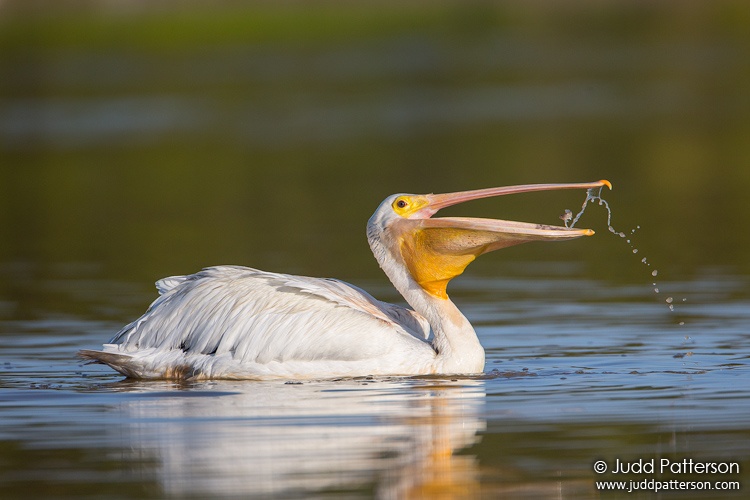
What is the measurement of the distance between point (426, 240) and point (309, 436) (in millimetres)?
1942

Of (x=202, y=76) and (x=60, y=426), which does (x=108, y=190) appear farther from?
(x=202, y=76)

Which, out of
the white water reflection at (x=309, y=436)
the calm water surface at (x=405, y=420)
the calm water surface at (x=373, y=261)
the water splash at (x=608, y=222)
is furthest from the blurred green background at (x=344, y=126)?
the white water reflection at (x=309, y=436)

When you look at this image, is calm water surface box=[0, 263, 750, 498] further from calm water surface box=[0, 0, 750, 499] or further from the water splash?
the water splash

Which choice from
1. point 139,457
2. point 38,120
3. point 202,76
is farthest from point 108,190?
point 202,76

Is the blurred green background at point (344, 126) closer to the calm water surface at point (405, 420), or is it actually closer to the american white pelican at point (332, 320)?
the calm water surface at point (405, 420)

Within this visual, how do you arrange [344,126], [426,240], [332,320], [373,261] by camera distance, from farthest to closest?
[344,126] → [373,261] → [426,240] → [332,320]

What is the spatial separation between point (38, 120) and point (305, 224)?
47.5 ft

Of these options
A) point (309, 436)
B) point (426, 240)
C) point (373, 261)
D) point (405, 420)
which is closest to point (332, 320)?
point (426, 240)

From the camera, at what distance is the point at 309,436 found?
6566 millimetres

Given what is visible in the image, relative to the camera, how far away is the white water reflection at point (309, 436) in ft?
19.1

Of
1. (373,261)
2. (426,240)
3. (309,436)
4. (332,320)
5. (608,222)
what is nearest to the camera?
(309,436)

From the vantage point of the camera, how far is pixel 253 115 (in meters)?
30.5

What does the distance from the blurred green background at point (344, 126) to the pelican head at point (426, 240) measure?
3.68 metres

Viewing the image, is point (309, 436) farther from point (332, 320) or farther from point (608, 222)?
point (608, 222)
